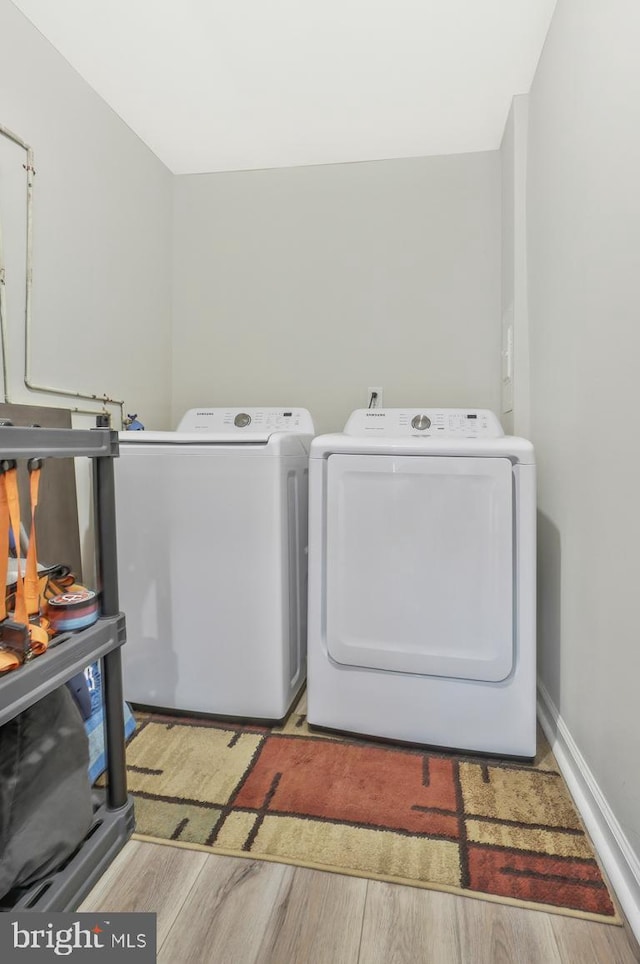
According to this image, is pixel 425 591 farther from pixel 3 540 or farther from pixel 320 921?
pixel 3 540

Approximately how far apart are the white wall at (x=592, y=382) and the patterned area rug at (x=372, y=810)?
0.16m

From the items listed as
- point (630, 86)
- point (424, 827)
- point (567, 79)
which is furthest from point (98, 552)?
point (567, 79)

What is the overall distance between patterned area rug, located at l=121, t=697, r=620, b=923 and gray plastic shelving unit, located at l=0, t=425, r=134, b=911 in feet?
0.39

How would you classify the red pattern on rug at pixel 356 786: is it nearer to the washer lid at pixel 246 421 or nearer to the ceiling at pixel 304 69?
the washer lid at pixel 246 421

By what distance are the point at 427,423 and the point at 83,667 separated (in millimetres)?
1421

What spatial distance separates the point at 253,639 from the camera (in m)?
1.60

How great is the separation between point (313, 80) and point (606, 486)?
1.76 meters

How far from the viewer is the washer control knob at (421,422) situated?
198 centimetres

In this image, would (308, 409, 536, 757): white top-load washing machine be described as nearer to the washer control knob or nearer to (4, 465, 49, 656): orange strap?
the washer control knob

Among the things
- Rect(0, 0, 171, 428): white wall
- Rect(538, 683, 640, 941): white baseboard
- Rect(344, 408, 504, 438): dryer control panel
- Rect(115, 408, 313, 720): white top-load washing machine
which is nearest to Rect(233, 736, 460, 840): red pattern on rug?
Rect(115, 408, 313, 720): white top-load washing machine

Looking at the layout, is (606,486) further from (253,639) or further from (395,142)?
(395,142)

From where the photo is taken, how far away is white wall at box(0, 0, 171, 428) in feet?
5.14
